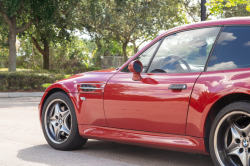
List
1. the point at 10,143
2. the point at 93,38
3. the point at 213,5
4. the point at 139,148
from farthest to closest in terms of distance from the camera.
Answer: the point at 93,38 < the point at 213,5 < the point at 10,143 < the point at 139,148

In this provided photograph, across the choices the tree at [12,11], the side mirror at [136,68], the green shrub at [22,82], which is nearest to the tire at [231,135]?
the side mirror at [136,68]

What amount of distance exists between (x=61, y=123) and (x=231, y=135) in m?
2.42

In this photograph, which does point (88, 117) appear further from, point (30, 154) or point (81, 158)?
point (30, 154)

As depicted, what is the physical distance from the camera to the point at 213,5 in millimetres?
17219

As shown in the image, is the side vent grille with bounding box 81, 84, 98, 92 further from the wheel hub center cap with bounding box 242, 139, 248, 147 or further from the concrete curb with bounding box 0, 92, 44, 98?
the concrete curb with bounding box 0, 92, 44, 98

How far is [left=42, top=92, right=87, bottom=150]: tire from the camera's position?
15.4 ft

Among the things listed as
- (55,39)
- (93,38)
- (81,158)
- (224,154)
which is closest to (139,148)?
(81,158)

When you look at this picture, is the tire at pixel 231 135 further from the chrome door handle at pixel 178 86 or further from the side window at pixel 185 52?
the side window at pixel 185 52

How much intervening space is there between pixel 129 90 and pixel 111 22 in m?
24.6

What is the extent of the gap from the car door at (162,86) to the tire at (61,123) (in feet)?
2.13

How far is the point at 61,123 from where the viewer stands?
4.89 m

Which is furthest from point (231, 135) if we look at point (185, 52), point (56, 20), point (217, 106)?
point (56, 20)

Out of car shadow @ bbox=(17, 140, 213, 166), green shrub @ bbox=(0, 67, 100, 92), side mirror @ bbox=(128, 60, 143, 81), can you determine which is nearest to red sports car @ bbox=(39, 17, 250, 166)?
side mirror @ bbox=(128, 60, 143, 81)

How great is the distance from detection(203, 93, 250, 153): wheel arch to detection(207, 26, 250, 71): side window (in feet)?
0.90
